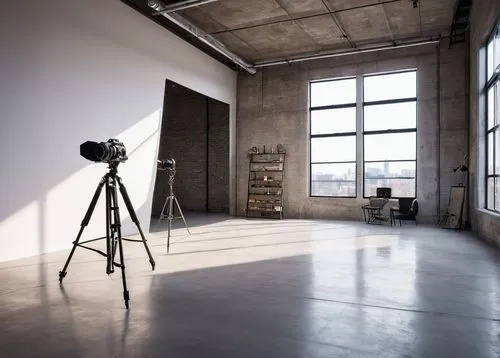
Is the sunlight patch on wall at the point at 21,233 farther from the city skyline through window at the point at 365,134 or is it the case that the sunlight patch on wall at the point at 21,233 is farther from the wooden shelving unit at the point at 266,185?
the city skyline through window at the point at 365,134

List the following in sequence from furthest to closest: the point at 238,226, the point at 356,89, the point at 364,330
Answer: the point at 356,89 → the point at 238,226 → the point at 364,330

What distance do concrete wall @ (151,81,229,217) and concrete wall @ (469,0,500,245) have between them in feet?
21.4

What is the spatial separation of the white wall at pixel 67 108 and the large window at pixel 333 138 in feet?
14.8

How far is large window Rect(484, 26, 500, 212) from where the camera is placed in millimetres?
5805

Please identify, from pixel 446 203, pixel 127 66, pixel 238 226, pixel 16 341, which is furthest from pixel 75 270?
pixel 446 203

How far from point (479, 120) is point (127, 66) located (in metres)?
6.51

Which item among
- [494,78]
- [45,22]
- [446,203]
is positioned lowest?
[446,203]

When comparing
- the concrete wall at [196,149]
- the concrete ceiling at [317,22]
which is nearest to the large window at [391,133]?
the concrete ceiling at [317,22]

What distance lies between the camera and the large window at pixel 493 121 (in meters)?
5.80

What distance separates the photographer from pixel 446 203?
27.5 ft

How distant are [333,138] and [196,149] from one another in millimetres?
4538

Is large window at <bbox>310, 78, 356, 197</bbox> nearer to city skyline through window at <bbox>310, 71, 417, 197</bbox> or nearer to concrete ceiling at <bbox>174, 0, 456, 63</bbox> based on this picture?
city skyline through window at <bbox>310, 71, 417, 197</bbox>

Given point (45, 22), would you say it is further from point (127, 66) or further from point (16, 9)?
point (127, 66)

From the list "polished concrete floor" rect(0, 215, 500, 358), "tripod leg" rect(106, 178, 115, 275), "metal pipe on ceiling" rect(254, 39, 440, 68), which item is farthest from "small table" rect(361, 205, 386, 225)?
"tripod leg" rect(106, 178, 115, 275)
